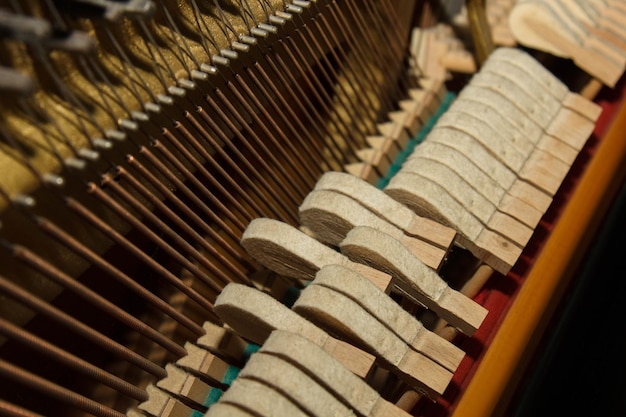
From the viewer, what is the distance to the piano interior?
4.35 feet

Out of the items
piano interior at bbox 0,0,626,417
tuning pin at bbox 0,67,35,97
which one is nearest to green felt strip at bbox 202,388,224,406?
piano interior at bbox 0,0,626,417

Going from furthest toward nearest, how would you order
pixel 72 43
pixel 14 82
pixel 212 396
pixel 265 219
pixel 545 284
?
pixel 545 284
pixel 212 396
pixel 265 219
pixel 72 43
pixel 14 82

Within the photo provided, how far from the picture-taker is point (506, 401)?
5.76ft

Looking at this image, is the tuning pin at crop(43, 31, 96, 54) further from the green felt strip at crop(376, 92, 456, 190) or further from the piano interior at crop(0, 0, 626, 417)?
the green felt strip at crop(376, 92, 456, 190)

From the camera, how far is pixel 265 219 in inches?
60.5

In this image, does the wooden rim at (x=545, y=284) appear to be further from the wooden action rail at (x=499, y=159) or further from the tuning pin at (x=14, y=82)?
the tuning pin at (x=14, y=82)

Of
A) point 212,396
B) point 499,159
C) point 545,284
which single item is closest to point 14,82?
point 212,396

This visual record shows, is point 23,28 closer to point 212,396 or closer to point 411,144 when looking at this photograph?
point 212,396

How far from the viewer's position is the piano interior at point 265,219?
52.2 inches

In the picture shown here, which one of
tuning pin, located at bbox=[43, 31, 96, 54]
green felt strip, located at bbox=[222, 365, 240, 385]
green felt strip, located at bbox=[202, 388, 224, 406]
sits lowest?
green felt strip, located at bbox=[202, 388, 224, 406]

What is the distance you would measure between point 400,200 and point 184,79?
0.66 m

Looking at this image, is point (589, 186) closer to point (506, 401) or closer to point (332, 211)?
point (506, 401)

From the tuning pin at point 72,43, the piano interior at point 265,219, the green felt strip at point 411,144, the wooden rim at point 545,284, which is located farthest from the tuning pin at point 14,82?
the green felt strip at point 411,144

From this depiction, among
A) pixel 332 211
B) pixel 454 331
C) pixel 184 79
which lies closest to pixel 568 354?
pixel 454 331
